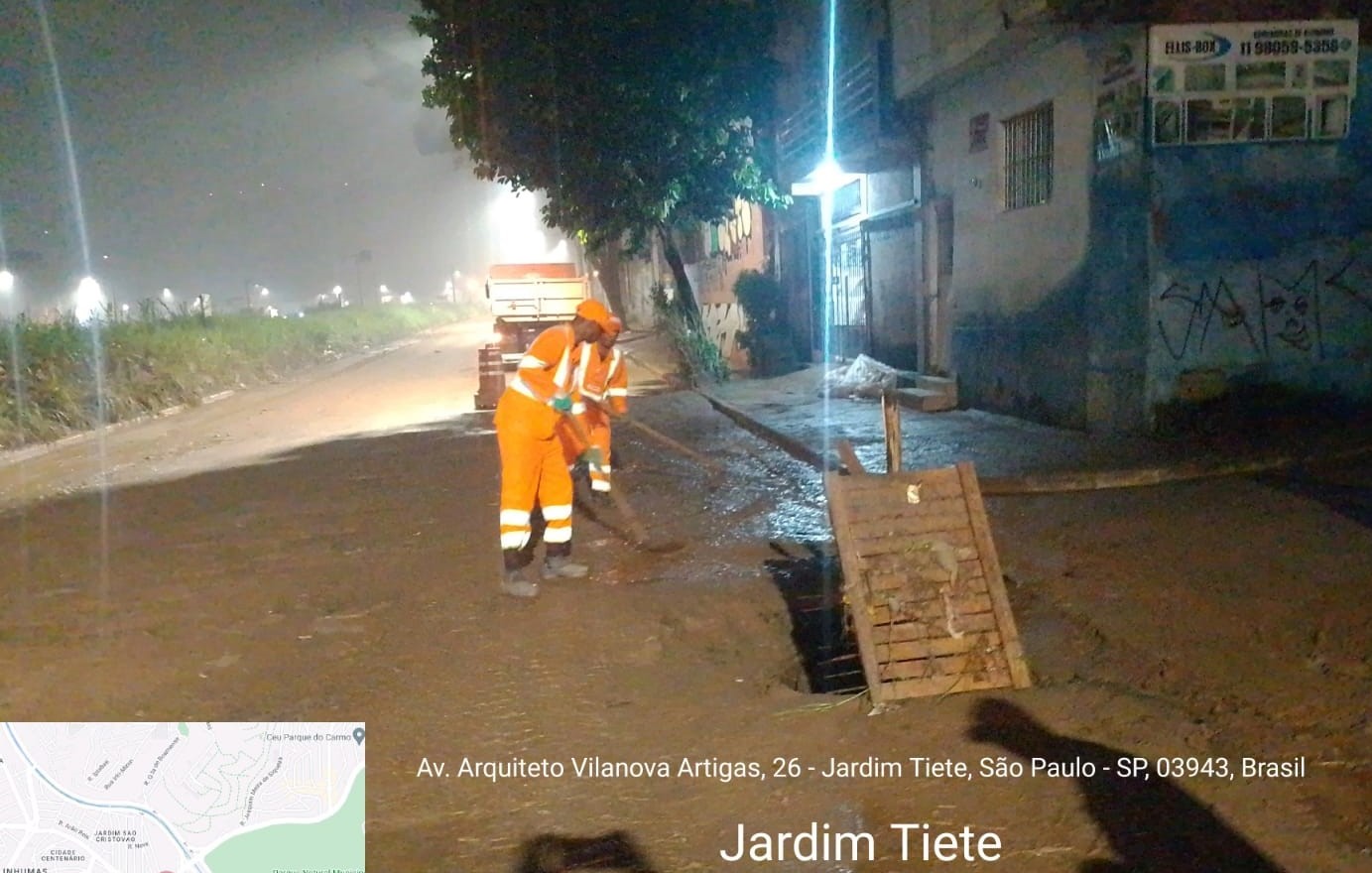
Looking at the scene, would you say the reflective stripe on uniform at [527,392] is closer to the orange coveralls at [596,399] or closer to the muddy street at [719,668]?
the orange coveralls at [596,399]

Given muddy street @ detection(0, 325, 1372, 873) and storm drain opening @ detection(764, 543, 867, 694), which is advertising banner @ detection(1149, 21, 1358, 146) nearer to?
muddy street @ detection(0, 325, 1372, 873)

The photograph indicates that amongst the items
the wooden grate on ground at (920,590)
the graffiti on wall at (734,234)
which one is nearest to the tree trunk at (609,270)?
the graffiti on wall at (734,234)

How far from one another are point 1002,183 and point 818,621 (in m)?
7.74

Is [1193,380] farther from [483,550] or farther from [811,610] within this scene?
[483,550]

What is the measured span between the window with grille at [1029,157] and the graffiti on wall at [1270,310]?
6.94 feet

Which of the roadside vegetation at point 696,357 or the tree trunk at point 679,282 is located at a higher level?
the tree trunk at point 679,282

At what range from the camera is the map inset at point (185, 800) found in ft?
10.7

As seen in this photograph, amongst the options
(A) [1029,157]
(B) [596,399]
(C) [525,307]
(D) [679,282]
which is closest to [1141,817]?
(B) [596,399]

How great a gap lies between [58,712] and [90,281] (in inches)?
1822

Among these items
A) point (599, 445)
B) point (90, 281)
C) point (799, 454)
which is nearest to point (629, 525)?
point (599, 445)

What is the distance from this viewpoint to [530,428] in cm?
569

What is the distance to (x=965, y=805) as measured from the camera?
3416 mm

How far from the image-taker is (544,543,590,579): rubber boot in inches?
242

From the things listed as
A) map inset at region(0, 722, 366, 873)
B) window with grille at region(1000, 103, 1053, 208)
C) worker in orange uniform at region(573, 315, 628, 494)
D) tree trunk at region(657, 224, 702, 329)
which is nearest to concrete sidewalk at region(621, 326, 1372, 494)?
window with grille at region(1000, 103, 1053, 208)
